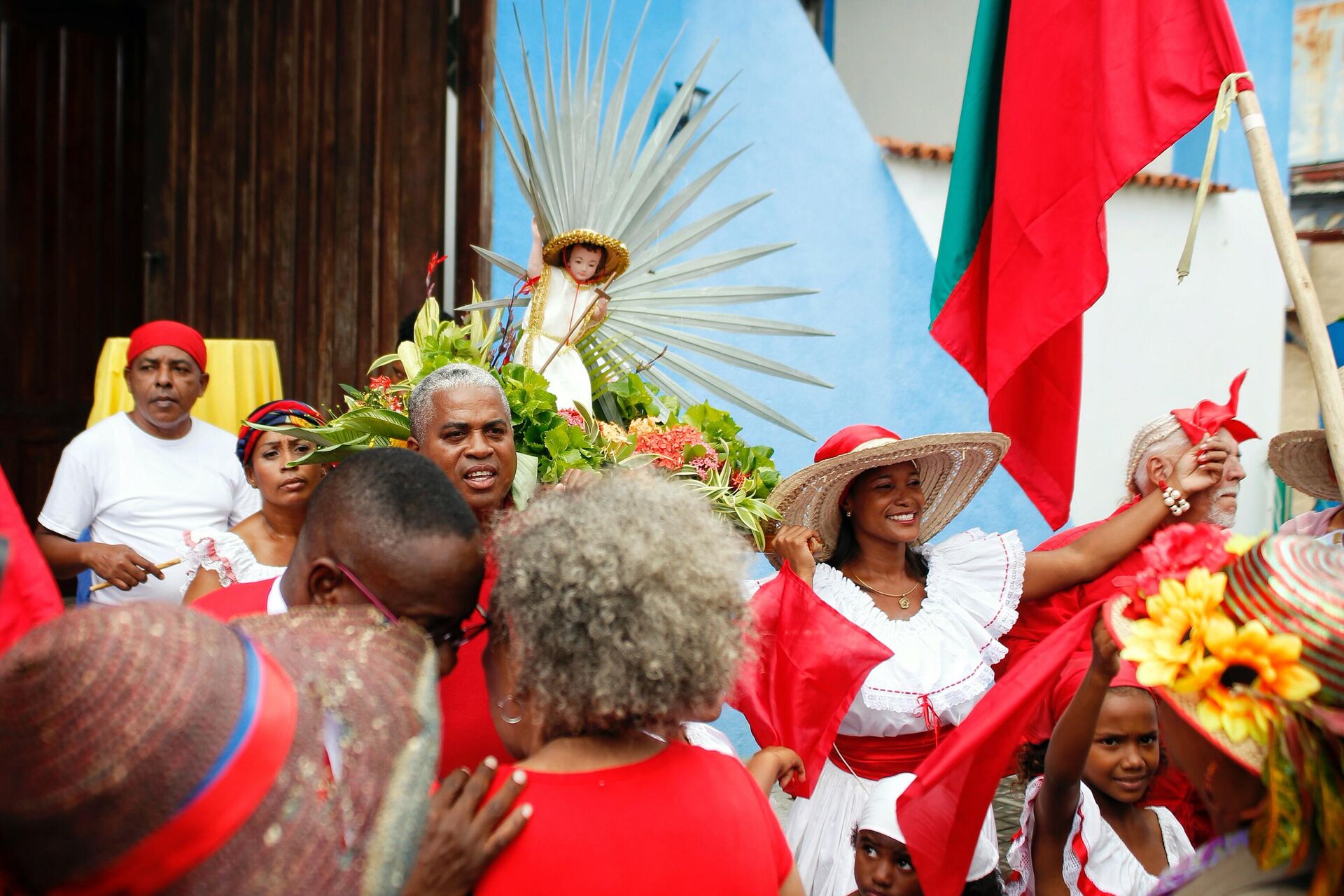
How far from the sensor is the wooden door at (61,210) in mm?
7256

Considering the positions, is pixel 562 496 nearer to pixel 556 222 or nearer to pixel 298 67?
pixel 556 222

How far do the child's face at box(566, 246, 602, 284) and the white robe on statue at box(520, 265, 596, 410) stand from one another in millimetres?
25

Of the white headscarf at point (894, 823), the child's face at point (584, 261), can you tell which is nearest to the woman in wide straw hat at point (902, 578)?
the white headscarf at point (894, 823)

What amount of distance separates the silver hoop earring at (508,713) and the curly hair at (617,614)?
0.22 m

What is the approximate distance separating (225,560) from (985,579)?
219 cm

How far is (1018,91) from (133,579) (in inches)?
120

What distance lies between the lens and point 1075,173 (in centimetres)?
318

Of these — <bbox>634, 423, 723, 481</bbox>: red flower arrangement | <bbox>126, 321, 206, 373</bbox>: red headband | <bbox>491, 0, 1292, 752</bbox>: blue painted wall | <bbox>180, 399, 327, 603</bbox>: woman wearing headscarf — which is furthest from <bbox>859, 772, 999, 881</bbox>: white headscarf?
<bbox>126, 321, 206, 373</bbox>: red headband

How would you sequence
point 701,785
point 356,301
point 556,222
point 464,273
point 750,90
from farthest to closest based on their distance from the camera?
point 750,90 → point 356,301 → point 464,273 → point 556,222 → point 701,785

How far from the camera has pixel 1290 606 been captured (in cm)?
144

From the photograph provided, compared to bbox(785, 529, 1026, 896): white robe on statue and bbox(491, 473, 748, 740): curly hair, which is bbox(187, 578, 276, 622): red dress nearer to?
bbox(491, 473, 748, 740): curly hair

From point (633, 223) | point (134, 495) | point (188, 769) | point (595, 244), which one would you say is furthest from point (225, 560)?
point (188, 769)

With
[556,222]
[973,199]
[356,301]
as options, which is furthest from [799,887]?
[356,301]

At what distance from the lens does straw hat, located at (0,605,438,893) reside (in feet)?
3.58
